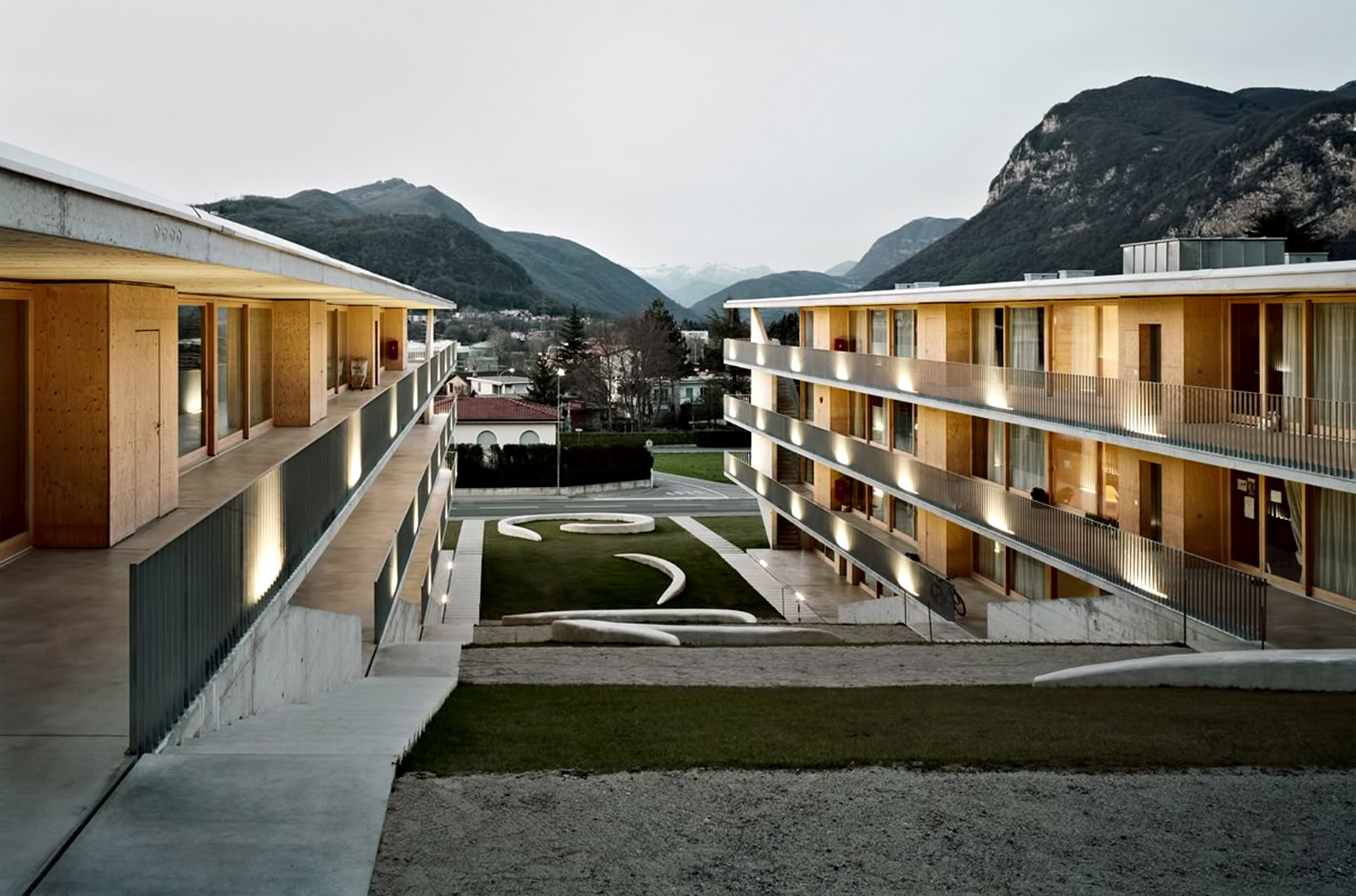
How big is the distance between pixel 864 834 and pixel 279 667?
502cm

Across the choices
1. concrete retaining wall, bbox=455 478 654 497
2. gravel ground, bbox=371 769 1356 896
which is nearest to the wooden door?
gravel ground, bbox=371 769 1356 896

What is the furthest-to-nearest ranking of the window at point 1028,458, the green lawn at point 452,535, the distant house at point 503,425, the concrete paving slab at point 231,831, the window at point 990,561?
the distant house at point 503,425, the green lawn at point 452,535, the window at point 990,561, the window at point 1028,458, the concrete paving slab at point 231,831

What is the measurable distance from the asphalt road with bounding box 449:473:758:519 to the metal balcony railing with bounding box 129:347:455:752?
4519cm

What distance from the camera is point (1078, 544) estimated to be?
21875mm

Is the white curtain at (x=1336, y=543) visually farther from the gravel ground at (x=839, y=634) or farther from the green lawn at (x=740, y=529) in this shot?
the green lawn at (x=740, y=529)

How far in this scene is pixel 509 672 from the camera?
1570 cm

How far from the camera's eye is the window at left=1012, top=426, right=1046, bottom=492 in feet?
87.3

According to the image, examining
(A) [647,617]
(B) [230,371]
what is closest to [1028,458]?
(A) [647,617]

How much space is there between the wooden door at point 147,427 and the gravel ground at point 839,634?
9.19m

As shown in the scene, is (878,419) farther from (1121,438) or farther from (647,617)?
(1121,438)

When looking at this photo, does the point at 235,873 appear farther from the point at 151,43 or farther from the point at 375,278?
the point at 151,43

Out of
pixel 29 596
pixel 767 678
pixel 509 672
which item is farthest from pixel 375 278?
pixel 29 596

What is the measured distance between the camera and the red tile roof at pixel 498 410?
Answer: 260 ft

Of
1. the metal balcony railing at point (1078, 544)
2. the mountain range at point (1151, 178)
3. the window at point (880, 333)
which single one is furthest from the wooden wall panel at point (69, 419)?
the mountain range at point (1151, 178)
